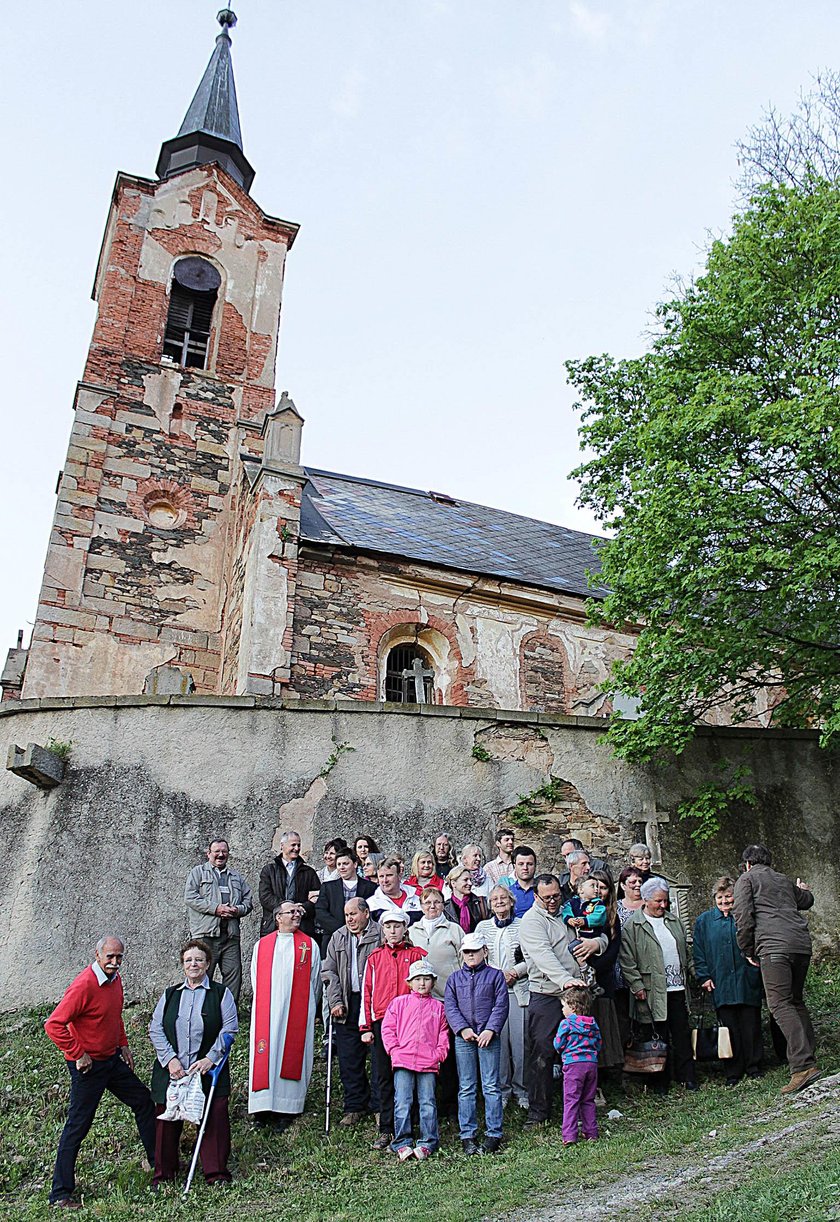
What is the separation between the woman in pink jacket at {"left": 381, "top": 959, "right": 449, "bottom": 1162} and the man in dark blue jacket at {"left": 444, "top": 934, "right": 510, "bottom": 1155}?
0.12m

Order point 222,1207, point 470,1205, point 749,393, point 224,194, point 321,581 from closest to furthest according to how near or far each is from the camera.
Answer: point 470,1205 < point 222,1207 < point 749,393 < point 321,581 < point 224,194

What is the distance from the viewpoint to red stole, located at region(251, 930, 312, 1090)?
7.48 m

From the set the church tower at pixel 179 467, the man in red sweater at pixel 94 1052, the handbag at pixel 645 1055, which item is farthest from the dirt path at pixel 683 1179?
the church tower at pixel 179 467

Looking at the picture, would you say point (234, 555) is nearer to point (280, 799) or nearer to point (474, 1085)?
point (280, 799)

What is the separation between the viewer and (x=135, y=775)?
35.7 ft

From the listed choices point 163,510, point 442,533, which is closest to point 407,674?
point 442,533

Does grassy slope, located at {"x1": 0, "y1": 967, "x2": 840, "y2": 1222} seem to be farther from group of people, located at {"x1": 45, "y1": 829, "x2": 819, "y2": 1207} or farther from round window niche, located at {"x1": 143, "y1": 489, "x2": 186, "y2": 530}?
round window niche, located at {"x1": 143, "y1": 489, "x2": 186, "y2": 530}

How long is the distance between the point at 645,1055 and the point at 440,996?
→ 62.6 inches

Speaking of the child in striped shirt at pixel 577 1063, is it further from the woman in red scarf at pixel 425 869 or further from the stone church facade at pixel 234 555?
the stone church facade at pixel 234 555

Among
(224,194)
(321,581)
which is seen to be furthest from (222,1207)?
(224,194)

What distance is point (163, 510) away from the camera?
19.6m

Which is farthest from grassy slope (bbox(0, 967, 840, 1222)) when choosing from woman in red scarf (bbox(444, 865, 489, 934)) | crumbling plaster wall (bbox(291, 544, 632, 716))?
crumbling plaster wall (bbox(291, 544, 632, 716))

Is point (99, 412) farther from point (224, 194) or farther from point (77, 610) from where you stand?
point (224, 194)

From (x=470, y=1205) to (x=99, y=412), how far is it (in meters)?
17.1
